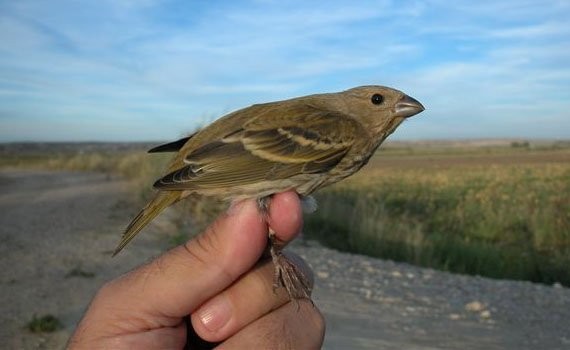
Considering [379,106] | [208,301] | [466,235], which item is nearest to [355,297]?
[379,106]

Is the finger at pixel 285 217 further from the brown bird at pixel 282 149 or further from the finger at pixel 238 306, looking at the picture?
the finger at pixel 238 306

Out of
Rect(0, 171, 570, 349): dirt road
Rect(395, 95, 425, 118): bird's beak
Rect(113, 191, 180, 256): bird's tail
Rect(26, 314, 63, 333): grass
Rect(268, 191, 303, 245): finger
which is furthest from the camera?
Rect(0, 171, 570, 349): dirt road

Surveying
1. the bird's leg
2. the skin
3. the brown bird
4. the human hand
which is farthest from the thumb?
the skin

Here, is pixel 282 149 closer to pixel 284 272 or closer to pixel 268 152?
pixel 268 152

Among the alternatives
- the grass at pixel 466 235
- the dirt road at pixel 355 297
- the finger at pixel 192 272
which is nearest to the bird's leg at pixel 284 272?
the finger at pixel 192 272

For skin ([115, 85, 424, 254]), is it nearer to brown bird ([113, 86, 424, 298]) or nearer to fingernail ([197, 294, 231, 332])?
brown bird ([113, 86, 424, 298])

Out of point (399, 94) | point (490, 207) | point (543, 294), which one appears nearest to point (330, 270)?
point (543, 294)

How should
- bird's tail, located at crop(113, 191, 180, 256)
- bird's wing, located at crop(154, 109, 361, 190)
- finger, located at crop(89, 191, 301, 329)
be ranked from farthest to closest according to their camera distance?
bird's wing, located at crop(154, 109, 361, 190), bird's tail, located at crop(113, 191, 180, 256), finger, located at crop(89, 191, 301, 329)
